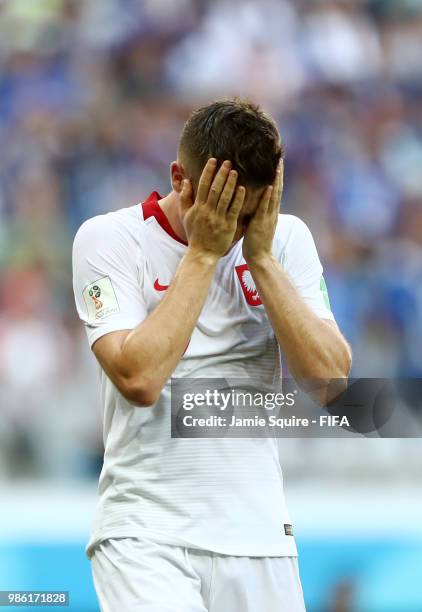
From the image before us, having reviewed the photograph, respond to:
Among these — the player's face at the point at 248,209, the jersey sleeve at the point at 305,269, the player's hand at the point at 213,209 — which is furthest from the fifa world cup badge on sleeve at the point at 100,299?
the jersey sleeve at the point at 305,269

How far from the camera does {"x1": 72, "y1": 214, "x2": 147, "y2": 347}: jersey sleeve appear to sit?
2.44m

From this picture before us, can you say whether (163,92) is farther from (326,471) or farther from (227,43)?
(326,471)

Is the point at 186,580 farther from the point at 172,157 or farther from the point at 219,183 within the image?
the point at 172,157

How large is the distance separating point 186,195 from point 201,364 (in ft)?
1.29

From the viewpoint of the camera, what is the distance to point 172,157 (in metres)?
7.46

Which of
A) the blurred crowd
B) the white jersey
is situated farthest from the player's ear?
the blurred crowd

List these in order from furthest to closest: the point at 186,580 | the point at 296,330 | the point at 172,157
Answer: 1. the point at 172,157
2. the point at 296,330
3. the point at 186,580

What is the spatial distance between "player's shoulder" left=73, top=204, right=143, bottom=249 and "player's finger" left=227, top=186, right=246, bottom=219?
0.92ft

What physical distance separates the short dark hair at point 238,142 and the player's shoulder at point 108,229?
22 cm

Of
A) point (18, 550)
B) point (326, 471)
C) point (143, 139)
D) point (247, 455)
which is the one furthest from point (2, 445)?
point (247, 455)

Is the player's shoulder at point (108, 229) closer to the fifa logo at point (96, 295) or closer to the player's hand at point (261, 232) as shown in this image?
the fifa logo at point (96, 295)

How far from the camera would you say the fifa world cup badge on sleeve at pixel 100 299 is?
8.00 ft

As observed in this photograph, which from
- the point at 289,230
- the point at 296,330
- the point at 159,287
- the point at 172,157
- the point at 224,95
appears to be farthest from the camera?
the point at 172,157

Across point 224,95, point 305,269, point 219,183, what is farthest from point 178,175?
point 224,95
